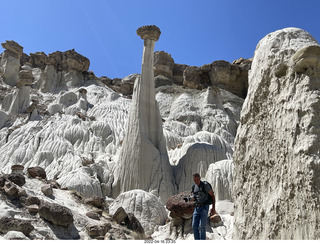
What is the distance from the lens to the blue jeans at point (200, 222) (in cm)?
657

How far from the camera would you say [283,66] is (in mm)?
6430

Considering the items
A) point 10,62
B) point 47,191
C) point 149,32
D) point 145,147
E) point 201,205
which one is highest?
point 10,62

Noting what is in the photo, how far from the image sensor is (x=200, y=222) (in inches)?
261

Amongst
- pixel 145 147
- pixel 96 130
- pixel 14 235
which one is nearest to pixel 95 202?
pixel 14 235

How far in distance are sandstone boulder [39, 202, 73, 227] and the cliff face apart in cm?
413

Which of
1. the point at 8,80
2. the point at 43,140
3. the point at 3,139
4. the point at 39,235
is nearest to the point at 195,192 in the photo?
the point at 39,235

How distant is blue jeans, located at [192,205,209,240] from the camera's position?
6.57m

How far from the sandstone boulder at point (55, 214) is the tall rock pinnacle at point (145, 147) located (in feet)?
39.7

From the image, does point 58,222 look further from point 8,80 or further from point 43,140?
point 8,80

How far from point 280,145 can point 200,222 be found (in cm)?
180

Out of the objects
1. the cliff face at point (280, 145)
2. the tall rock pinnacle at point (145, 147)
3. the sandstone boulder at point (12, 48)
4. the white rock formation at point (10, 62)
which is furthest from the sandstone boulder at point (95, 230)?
the sandstone boulder at point (12, 48)

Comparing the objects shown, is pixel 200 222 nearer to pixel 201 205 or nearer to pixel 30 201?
pixel 201 205

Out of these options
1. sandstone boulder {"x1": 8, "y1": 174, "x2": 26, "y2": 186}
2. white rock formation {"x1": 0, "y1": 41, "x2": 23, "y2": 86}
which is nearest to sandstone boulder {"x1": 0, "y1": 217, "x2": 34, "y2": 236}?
sandstone boulder {"x1": 8, "y1": 174, "x2": 26, "y2": 186}

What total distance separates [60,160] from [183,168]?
769 centimetres
